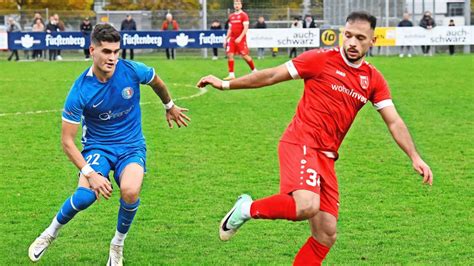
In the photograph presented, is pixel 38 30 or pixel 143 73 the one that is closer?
pixel 143 73

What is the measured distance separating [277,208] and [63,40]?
30.8 m

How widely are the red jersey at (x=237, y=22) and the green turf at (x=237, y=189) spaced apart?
5.94 meters

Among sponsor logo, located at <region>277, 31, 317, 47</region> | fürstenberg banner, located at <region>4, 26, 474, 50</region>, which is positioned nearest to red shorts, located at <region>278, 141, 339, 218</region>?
fürstenberg banner, located at <region>4, 26, 474, 50</region>

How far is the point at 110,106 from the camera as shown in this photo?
6785mm

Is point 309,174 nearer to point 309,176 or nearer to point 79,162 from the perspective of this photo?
point 309,176

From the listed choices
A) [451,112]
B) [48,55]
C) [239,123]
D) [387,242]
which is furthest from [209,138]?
[48,55]

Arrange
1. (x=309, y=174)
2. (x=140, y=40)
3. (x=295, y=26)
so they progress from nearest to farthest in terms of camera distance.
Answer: (x=309, y=174)
(x=140, y=40)
(x=295, y=26)

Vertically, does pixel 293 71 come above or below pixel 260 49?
above

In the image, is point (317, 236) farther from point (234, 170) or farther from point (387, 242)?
point (234, 170)

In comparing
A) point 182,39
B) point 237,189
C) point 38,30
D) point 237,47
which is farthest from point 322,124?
point 38,30

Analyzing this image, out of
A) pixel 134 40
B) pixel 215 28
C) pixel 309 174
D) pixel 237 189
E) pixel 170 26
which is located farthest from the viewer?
pixel 170 26

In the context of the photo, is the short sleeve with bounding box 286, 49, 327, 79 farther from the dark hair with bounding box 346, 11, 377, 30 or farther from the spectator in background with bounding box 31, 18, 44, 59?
the spectator in background with bounding box 31, 18, 44, 59

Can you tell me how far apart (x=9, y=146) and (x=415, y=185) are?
6.03 metres

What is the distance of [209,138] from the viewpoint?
13.5 m
